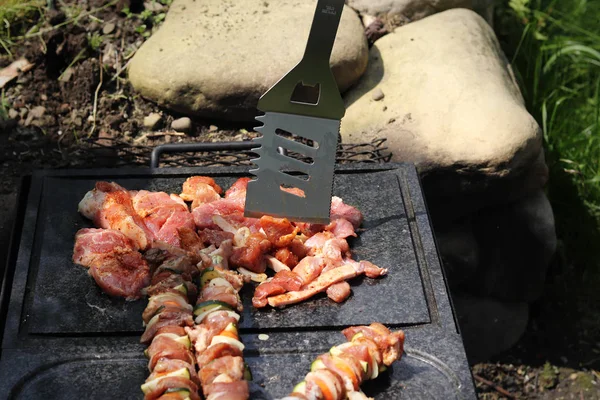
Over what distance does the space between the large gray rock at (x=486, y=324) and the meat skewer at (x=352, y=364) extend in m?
2.22

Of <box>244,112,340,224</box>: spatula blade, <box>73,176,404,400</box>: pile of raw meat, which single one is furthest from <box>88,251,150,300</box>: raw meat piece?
<box>244,112,340,224</box>: spatula blade

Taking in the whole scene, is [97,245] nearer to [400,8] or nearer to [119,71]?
[119,71]

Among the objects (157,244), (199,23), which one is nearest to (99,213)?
(157,244)

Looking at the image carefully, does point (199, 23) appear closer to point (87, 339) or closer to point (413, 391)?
point (87, 339)

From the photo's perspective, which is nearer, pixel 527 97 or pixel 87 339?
pixel 87 339

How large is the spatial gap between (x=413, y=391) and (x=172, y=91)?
2.31m

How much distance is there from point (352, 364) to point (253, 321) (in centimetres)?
42

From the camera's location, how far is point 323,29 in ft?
8.12

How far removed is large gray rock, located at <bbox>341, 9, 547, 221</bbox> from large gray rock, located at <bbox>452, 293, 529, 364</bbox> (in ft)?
2.24

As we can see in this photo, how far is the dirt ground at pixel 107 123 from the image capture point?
4203 mm

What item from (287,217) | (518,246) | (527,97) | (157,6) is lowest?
(518,246)

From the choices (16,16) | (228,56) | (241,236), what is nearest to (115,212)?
(241,236)

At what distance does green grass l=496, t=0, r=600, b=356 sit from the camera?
4723 millimetres

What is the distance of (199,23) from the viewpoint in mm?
4312
